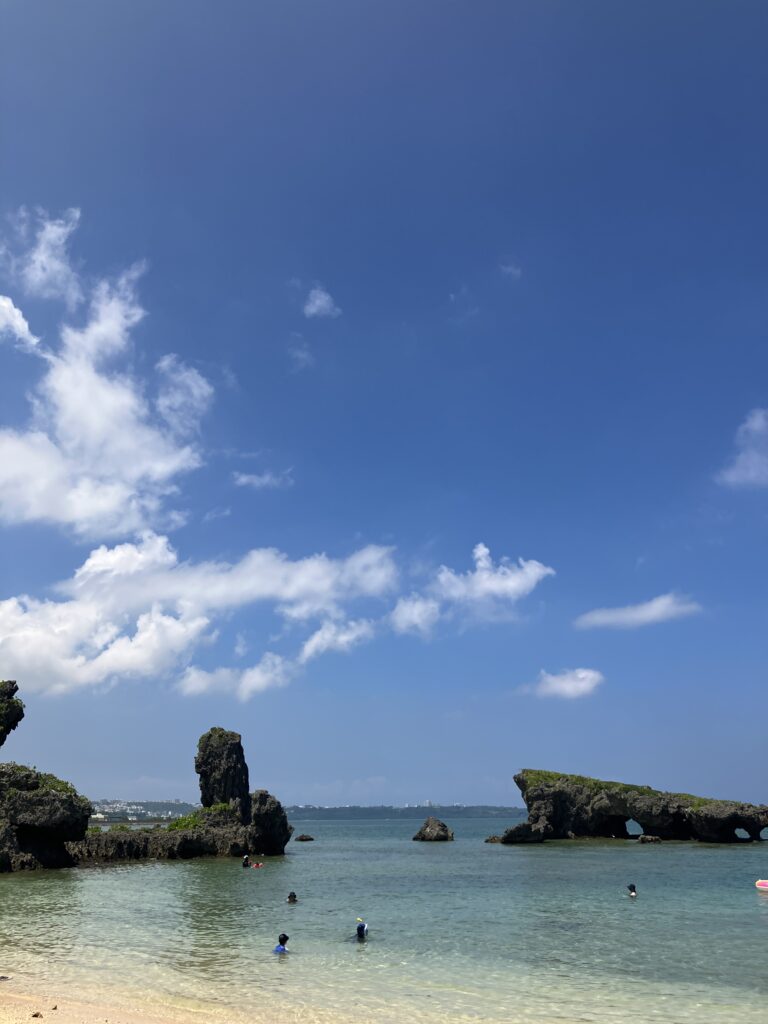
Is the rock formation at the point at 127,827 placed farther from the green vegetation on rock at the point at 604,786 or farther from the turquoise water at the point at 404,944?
the green vegetation on rock at the point at 604,786

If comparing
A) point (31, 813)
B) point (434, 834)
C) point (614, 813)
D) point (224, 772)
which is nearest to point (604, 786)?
point (614, 813)

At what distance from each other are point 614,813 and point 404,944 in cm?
7275

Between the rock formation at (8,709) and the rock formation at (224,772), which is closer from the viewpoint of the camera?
the rock formation at (8,709)

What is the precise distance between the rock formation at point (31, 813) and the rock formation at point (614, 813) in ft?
170

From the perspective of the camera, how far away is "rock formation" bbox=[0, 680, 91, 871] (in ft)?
174

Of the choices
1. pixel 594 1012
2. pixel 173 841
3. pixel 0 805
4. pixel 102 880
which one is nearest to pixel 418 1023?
pixel 594 1012

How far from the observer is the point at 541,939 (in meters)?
28.9

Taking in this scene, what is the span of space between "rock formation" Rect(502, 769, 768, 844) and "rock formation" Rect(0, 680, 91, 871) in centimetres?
5186

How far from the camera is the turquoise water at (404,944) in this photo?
20.4 m

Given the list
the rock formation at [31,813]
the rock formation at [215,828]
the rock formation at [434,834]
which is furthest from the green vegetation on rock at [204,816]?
the rock formation at [434,834]

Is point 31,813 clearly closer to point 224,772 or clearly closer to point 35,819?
point 35,819

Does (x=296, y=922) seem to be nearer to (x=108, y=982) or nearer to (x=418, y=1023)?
(x=108, y=982)

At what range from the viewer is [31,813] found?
5350cm

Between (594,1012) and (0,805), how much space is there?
47806mm
